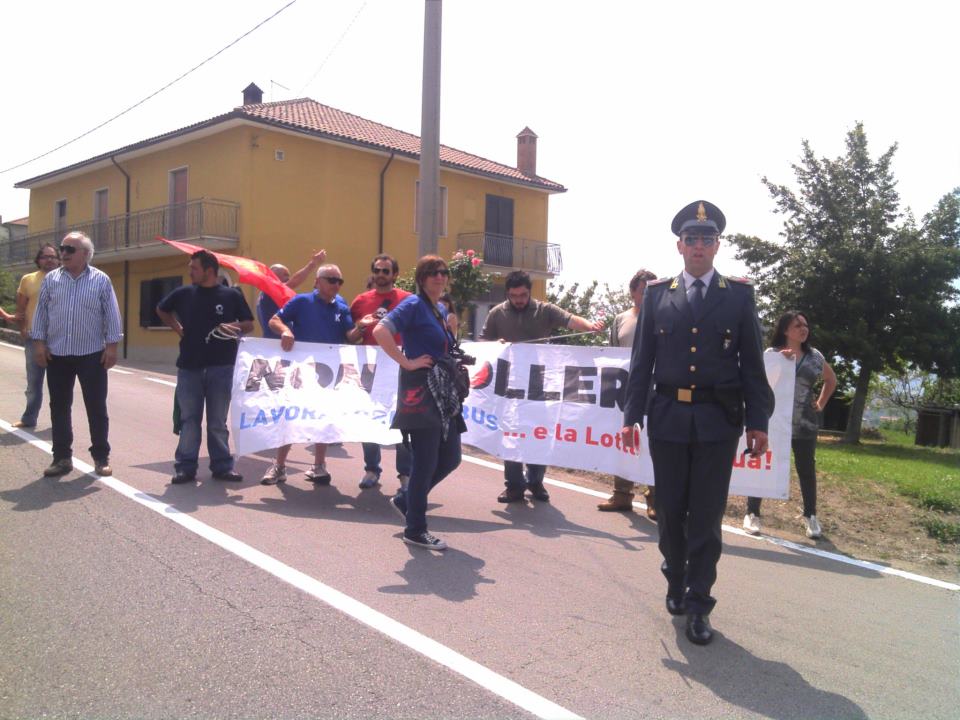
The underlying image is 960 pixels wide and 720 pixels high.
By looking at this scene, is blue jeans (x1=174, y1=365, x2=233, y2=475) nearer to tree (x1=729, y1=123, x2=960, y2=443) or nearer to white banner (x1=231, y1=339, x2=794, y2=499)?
white banner (x1=231, y1=339, x2=794, y2=499)

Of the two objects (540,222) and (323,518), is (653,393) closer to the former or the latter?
(323,518)

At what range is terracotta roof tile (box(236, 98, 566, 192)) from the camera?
88.2ft

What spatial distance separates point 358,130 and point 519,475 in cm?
2546

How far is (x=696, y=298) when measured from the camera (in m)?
4.27

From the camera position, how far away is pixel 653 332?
14.4 feet

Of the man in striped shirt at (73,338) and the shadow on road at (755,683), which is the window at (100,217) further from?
the shadow on road at (755,683)

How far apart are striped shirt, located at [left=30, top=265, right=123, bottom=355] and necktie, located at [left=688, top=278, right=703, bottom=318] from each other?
16.4 feet

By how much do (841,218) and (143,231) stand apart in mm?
22683

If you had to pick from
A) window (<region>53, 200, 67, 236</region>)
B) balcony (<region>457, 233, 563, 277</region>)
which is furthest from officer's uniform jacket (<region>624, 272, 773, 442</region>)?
window (<region>53, 200, 67, 236</region>)

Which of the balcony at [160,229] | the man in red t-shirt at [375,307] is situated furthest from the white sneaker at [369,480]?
the balcony at [160,229]

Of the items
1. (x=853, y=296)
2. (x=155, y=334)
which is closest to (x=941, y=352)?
(x=853, y=296)

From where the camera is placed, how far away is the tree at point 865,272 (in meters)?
18.2

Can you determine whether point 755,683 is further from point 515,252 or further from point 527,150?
point 527,150

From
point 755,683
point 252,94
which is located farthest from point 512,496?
point 252,94
